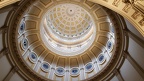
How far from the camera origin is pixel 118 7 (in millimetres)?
8578

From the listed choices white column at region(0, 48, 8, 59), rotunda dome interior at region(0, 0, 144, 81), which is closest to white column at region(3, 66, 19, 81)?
rotunda dome interior at region(0, 0, 144, 81)

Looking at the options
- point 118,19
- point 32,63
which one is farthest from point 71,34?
point 118,19

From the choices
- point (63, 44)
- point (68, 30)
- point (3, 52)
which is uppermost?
point (68, 30)

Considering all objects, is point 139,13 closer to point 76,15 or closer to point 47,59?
point 47,59

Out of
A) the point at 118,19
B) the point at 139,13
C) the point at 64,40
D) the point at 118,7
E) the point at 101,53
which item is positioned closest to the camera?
the point at 139,13

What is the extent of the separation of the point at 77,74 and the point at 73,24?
39.9 feet

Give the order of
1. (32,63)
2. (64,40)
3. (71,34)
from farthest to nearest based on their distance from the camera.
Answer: (71,34)
(64,40)
(32,63)

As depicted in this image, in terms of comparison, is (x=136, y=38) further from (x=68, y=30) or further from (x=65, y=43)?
(x=68, y=30)

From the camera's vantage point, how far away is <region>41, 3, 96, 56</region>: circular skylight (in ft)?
78.5

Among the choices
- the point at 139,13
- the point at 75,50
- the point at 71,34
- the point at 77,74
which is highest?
the point at 71,34

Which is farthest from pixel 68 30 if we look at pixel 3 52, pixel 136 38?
pixel 136 38

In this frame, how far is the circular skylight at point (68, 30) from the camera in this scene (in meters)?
23.9

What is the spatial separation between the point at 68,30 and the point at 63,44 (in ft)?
15.5

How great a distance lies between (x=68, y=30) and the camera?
30.1 metres
